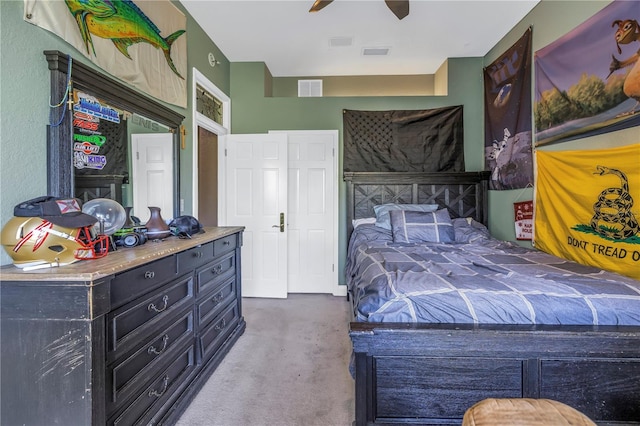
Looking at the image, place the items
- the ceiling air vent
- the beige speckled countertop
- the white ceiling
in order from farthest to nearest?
1. the ceiling air vent
2. the white ceiling
3. the beige speckled countertop

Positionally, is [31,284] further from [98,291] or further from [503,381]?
[503,381]

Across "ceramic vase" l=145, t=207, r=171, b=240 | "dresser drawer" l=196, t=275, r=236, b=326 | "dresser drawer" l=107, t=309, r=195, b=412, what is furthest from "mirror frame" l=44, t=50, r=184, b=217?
"dresser drawer" l=196, t=275, r=236, b=326

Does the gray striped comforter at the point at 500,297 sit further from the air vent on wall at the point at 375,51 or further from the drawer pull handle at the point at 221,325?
the air vent on wall at the point at 375,51

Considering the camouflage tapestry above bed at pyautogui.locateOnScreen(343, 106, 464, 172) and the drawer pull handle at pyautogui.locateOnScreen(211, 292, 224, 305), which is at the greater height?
the camouflage tapestry above bed at pyautogui.locateOnScreen(343, 106, 464, 172)

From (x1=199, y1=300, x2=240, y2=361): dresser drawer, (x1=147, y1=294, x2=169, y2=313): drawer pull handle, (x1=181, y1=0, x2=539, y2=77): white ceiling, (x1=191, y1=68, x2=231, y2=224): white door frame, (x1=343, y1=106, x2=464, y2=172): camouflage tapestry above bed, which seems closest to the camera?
(x1=147, y1=294, x2=169, y2=313): drawer pull handle

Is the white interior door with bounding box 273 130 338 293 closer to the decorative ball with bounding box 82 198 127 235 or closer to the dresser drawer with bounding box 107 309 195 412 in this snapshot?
the dresser drawer with bounding box 107 309 195 412

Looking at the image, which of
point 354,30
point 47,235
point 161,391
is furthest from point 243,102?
point 161,391

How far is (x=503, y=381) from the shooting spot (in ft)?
4.83

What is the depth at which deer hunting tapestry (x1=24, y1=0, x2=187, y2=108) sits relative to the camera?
1546 mm

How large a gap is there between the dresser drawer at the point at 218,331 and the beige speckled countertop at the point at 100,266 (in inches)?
29.6

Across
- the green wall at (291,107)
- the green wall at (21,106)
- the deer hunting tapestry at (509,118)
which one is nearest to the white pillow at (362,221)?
the green wall at (291,107)

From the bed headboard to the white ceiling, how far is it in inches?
56.2

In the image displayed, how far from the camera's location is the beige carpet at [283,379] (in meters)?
1.78

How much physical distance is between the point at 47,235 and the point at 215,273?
1202 millimetres
